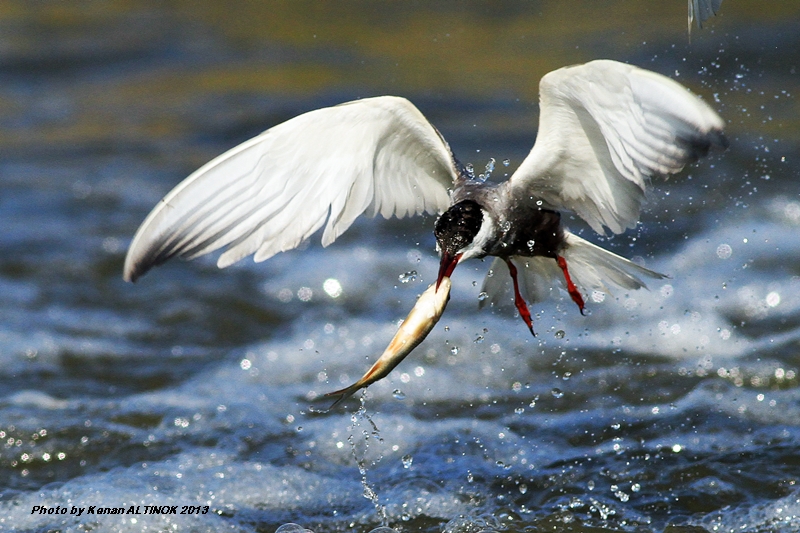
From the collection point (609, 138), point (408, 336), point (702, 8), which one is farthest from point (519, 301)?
point (702, 8)

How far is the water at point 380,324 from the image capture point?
13.4 ft

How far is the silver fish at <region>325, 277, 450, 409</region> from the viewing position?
117 inches

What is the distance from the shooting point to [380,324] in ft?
19.8

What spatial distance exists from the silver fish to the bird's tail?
3.24 feet

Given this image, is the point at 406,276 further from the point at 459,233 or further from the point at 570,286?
the point at 459,233

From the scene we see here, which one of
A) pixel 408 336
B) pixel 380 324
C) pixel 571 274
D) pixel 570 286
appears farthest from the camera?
pixel 380 324

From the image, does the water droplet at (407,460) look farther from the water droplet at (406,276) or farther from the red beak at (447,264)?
the red beak at (447,264)

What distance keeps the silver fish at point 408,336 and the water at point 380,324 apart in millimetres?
1071

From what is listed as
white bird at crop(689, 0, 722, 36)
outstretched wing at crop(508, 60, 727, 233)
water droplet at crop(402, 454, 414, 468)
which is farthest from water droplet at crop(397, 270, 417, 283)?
white bird at crop(689, 0, 722, 36)

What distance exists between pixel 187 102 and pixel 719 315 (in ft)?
18.8

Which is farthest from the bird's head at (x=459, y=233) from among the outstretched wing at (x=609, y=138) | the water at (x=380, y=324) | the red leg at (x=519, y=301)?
the water at (x=380, y=324)

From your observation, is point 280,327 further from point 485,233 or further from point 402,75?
point 402,75

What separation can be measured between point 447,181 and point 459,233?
68 cm

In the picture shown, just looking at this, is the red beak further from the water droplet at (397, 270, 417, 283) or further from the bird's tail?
the bird's tail
